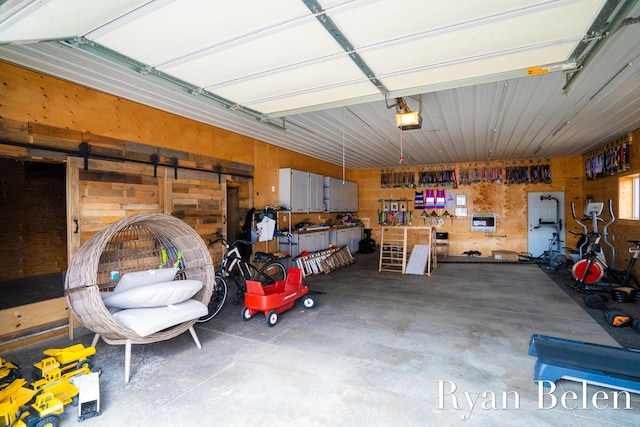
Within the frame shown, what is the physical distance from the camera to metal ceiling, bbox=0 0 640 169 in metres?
1.96

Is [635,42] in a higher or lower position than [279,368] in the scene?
higher

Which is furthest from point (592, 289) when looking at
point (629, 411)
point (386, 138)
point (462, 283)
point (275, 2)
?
point (275, 2)

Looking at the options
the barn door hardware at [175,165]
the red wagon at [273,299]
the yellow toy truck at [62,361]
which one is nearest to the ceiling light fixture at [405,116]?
the red wagon at [273,299]

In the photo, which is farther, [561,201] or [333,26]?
[561,201]

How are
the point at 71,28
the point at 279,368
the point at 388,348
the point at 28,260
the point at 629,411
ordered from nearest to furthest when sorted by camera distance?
the point at 71,28
the point at 629,411
the point at 279,368
the point at 388,348
the point at 28,260

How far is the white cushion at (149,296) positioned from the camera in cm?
299

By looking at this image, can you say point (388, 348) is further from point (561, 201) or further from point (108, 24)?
point (561, 201)

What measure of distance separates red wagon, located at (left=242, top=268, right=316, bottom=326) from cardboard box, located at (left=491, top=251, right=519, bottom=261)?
290 inches

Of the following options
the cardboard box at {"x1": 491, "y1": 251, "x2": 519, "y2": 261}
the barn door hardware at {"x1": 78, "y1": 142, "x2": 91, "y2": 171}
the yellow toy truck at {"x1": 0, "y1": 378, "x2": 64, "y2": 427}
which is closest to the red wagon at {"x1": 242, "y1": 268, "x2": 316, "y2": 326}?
the yellow toy truck at {"x1": 0, "y1": 378, "x2": 64, "y2": 427}

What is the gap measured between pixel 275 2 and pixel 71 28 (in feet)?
4.64

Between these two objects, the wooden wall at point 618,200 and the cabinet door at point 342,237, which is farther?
the cabinet door at point 342,237

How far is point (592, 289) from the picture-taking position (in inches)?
227

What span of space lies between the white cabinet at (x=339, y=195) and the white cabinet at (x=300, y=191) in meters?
0.49

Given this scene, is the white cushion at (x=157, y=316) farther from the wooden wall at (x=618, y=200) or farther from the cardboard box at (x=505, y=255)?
the cardboard box at (x=505, y=255)
